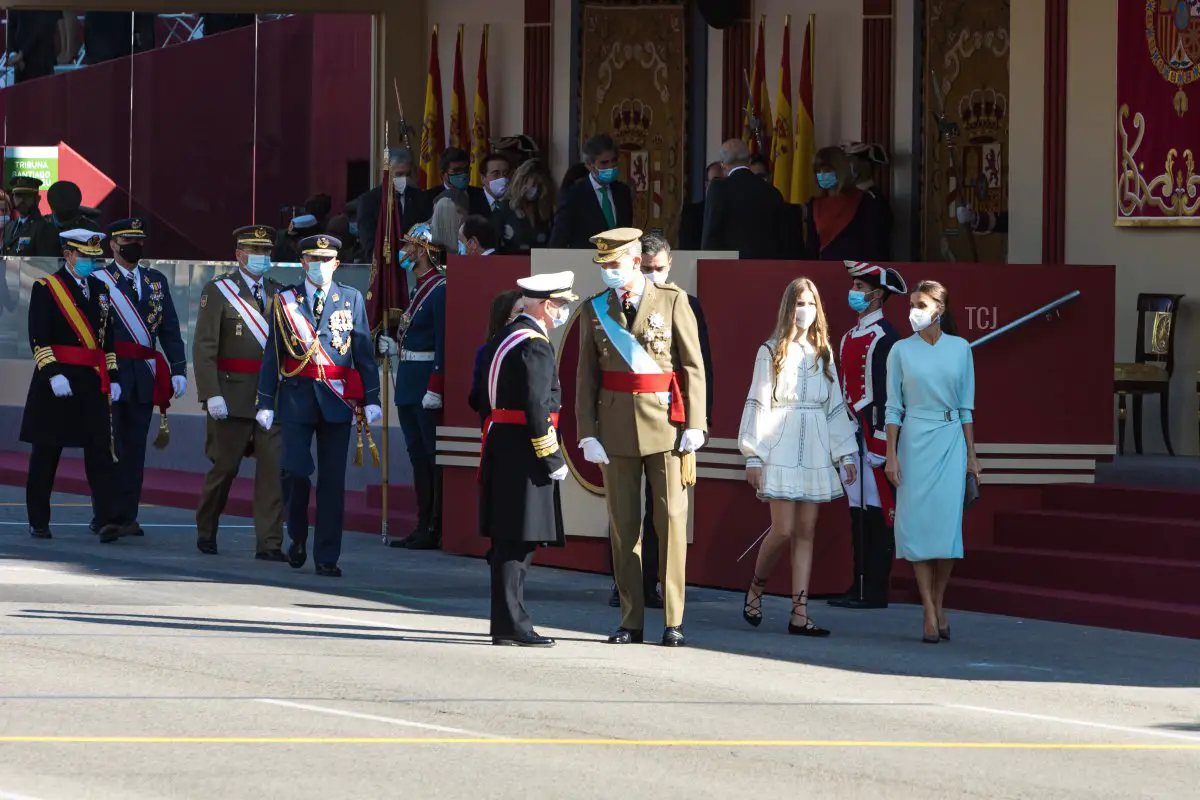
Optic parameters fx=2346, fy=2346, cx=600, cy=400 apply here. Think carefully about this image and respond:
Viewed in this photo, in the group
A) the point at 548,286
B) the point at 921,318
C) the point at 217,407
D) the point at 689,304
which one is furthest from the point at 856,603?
the point at 217,407

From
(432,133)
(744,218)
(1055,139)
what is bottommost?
(744,218)

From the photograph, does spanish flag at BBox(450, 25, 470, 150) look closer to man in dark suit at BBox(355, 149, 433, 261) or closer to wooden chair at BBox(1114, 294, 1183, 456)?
man in dark suit at BBox(355, 149, 433, 261)

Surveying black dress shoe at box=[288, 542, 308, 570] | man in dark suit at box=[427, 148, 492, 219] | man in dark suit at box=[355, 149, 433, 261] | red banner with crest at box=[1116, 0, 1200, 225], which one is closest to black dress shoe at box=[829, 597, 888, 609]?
black dress shoe at box=[288, 542, 308, 570]

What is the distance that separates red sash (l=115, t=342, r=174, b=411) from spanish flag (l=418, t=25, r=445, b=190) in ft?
21.0

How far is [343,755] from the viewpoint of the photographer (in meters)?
8.45

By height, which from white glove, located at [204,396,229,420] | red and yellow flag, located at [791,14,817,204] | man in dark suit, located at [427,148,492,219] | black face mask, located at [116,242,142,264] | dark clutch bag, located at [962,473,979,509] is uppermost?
red and yellow flag, located at [791,14,817,204]

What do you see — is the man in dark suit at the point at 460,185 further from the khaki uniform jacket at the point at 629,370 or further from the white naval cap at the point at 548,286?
the white naval cap at the point at 548,286

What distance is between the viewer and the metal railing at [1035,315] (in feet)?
44.7

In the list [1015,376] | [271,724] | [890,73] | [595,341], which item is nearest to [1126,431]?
[1015,376]

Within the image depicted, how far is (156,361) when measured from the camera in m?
16.5

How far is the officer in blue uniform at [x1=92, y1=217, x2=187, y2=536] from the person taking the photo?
52.8 ft

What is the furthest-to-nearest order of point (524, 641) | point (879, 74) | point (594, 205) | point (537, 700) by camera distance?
point (879, 74) < point (594, 205) < point (524, 641) < point (537, 700)

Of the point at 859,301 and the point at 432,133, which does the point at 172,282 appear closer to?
the point at 432,133

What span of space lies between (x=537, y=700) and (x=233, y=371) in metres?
6.24
